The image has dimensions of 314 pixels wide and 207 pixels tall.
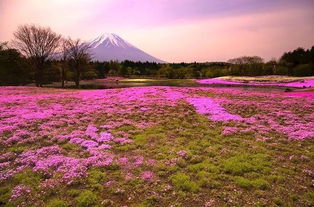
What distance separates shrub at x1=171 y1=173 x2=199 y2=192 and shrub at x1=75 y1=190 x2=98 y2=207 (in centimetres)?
361

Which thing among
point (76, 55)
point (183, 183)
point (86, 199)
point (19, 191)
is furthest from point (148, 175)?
point (76, 55)

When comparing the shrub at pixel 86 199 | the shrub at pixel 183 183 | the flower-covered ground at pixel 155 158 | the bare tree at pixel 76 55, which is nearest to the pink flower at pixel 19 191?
the flower-covered ground at pixel 155 158

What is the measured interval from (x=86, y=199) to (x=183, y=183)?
4.30 metres

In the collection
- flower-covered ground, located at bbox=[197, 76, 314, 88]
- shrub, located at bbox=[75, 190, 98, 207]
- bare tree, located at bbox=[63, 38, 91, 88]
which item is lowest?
shrub, located at bbox=[75, 190, 98, 207]

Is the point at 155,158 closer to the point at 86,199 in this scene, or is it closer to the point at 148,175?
the point at 148,175

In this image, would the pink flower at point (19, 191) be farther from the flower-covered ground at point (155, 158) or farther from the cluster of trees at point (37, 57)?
the cluster of trees at point (37, 57)

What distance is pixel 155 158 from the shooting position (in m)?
13.1

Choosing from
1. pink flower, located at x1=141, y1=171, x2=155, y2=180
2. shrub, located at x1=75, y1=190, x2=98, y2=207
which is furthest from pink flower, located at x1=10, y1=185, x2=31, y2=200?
pink flower, located at x1=141, y1=171, x2=155, y2=180

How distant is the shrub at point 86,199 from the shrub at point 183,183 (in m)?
3.61

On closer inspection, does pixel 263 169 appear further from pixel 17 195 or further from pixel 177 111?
pixel 177 111

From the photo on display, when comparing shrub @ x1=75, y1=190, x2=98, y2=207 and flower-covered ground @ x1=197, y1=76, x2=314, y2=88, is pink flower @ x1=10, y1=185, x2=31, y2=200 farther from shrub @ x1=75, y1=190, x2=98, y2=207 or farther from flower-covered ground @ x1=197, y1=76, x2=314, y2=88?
flower-covered ground @ x1=197, y1=76, x2=314, y2=88

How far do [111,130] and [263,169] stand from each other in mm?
11607

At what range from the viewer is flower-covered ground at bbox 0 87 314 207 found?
370 inches

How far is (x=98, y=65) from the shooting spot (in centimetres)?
14050
